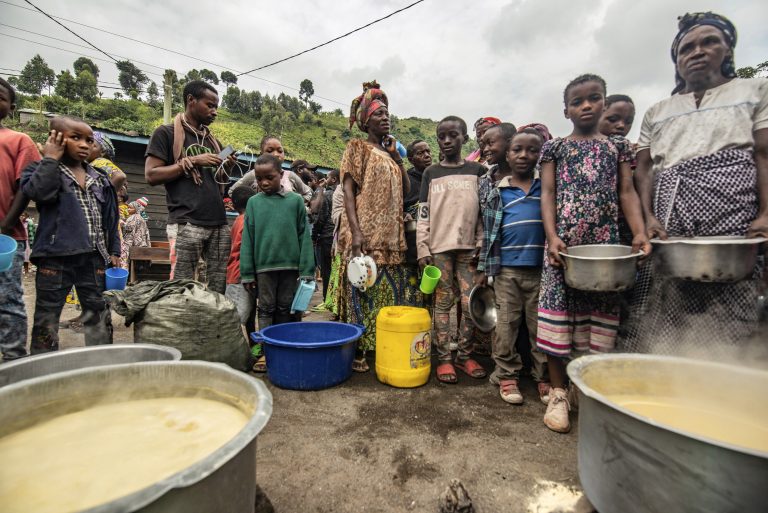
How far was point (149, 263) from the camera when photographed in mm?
6695

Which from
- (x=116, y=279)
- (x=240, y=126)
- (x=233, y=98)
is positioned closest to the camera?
(x=116, y=279)

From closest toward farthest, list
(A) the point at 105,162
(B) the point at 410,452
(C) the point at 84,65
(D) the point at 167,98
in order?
(B) the point at 410,452
(A) the point at 105,162
(D) the point at 167,98
(C) the point at 84,65

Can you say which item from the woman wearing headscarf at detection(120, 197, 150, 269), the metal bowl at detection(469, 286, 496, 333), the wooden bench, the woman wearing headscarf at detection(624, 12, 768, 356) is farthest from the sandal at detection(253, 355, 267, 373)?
the woman wearing headscarf at detection(120, 197, 150, 269)

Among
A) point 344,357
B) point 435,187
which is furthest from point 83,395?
point 435,187

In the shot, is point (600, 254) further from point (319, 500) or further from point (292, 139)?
point (292, 139)

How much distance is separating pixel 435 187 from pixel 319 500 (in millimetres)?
2071

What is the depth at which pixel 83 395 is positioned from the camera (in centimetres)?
114

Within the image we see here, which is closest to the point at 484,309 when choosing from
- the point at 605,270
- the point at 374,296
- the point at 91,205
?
the point at 374,296

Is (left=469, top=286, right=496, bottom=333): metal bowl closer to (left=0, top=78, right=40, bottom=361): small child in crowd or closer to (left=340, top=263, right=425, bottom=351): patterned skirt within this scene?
(left=340, top=263, right=425, bottom=351): patterned skirt

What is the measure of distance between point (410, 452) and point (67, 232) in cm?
230

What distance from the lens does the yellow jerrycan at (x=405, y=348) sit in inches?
95.5

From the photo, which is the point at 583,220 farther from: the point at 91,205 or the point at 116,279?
the point at 116,279

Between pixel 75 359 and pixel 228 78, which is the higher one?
pixel 228 78

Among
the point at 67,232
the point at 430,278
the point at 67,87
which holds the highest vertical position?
the point at 67,87
